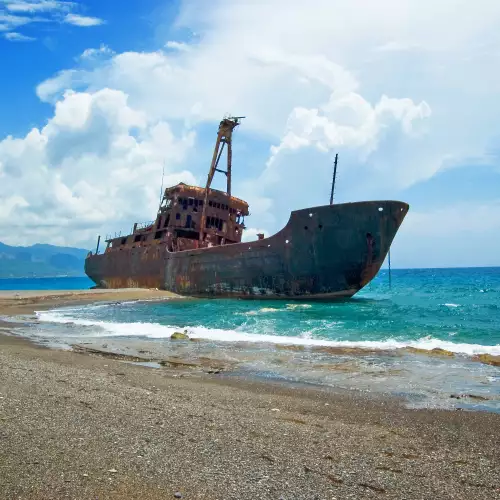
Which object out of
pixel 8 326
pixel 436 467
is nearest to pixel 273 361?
pixel 436 467

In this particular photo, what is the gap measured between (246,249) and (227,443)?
926 inches

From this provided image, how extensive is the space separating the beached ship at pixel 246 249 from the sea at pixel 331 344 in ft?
14.1

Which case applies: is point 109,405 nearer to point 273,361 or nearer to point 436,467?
point 436,467

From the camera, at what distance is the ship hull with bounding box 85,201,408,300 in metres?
23.6

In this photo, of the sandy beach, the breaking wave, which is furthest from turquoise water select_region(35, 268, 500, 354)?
the sandy beach

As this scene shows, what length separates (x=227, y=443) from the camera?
12.6ft

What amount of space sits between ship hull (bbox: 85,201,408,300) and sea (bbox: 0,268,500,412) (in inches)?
166

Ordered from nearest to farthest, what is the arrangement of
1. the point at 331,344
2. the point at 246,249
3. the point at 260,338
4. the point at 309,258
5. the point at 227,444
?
the point at 227,444 < the point at 331,344 < the point at 260,338 < the point at 309,258 < the point at 246,249

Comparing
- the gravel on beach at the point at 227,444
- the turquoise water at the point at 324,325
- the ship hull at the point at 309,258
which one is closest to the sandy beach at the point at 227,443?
the gravel on beach at the point at 227,444

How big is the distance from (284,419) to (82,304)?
2393cm

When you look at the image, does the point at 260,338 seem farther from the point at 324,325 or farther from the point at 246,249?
the point at 246,249

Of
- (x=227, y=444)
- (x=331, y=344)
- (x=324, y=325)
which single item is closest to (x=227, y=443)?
(x=227, y=444)

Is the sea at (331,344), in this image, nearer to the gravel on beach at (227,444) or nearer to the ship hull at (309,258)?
the gravel on beach at (227,444)

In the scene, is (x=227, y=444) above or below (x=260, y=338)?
above
